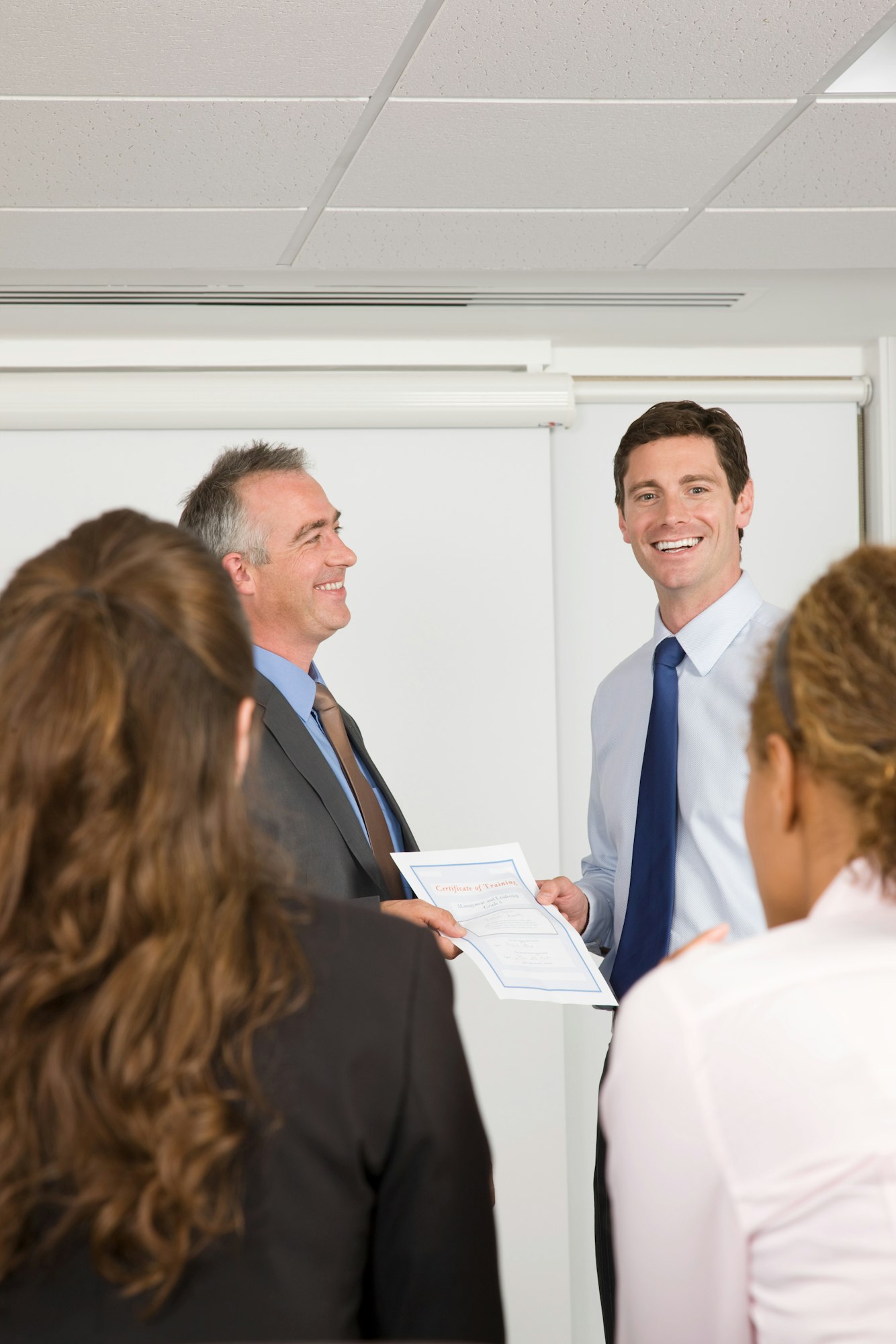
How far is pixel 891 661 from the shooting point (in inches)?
38.2

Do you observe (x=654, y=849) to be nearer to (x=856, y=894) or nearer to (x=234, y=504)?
(x=234, y=504)

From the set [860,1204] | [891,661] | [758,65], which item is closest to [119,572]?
[891,661]

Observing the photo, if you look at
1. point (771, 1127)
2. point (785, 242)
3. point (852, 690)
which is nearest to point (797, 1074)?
point (771, 1127)

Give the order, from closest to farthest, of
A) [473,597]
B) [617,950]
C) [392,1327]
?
[392,1327] → [617,950] → [473,597]

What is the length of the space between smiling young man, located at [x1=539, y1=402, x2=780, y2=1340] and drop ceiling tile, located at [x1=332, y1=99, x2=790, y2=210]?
505mm

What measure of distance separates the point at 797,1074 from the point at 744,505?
194 centimetres

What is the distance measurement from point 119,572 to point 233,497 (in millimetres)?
1678

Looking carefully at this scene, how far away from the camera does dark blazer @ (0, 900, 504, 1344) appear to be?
3.03ft

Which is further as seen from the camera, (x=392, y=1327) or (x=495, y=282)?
(x=495, y=282)

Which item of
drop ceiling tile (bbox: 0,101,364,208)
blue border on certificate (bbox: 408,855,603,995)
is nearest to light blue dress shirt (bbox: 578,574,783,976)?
blue border on certificate (bbox: 408,855,603,995)

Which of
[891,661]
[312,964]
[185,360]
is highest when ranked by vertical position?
[185,360]

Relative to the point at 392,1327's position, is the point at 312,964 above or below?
above

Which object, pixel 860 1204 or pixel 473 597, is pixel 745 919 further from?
pixel 473 597

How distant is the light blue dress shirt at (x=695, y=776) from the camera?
90.1 inches
